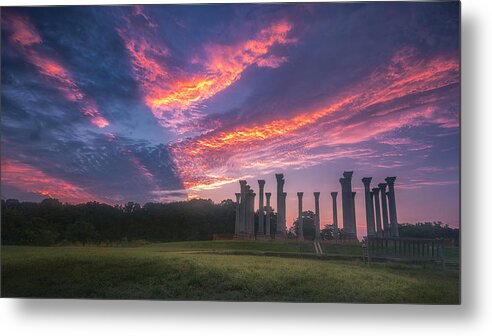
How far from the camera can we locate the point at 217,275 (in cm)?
464

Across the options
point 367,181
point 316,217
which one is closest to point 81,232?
point 316,217

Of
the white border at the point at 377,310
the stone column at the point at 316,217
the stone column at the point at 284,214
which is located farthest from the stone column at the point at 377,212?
the stone column at the point at 284,214

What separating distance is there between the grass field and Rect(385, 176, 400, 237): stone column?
0.26m

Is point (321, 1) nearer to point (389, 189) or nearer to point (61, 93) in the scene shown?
point (389, 189)

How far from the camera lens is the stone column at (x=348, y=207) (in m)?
4.60

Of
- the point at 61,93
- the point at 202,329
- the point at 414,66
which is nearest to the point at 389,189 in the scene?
the point at 414,66

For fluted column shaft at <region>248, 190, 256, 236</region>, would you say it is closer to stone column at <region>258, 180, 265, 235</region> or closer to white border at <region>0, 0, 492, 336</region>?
stone column at <region>258, 180, 265, 235</region>

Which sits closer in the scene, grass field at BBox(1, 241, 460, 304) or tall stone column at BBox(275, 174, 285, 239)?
grass field at BBox(1, 241, 460, 304)

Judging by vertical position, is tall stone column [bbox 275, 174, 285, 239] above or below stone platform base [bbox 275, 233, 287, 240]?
above

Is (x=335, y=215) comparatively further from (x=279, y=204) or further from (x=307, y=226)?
(x=279, y=204)

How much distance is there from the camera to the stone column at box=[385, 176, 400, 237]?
4.54 m

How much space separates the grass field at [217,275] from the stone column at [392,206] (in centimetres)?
26

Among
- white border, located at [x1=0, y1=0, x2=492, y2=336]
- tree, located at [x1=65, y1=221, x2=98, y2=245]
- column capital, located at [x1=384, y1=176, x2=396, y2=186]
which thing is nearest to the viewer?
white border, located at [x1=0, y1=0, x2=492, y2=336]

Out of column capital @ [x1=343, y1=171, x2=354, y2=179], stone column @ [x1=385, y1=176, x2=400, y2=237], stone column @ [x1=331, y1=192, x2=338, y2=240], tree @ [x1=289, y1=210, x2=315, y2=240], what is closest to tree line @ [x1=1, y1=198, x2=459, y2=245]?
tree @ [x1=289, y1=210, x2=315, y2=240]
